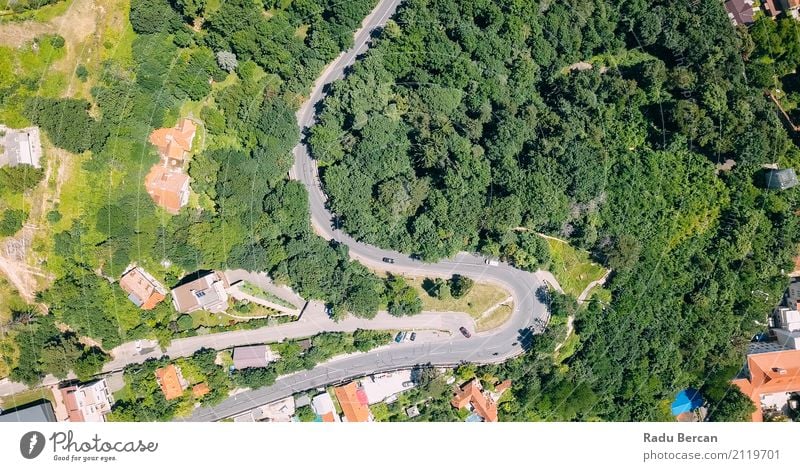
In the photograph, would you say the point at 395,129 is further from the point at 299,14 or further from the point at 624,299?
the point at 624,299

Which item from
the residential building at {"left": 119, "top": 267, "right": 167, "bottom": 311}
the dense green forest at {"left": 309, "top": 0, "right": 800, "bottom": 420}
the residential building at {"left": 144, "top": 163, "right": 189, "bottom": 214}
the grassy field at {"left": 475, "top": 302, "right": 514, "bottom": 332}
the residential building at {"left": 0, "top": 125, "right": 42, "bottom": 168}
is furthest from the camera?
the grassy field at {"left": 475, "top": 302, "right": 514, "bottom": 332}

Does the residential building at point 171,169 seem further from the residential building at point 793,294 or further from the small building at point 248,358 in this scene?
the residential building at point 793,294

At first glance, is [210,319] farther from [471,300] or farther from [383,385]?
[471,300]

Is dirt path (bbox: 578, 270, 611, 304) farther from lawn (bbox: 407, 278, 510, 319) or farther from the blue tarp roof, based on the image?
the blue tarp roof

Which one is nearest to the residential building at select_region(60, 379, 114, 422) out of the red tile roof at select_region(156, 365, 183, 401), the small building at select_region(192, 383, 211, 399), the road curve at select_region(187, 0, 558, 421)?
the red tile roof at select_region(156, 365, 183, 401)

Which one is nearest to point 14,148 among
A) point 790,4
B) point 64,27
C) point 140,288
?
point 64,27

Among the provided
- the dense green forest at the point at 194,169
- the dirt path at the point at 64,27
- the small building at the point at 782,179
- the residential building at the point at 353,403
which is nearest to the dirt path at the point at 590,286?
the dense green forest at the point at 194,169
